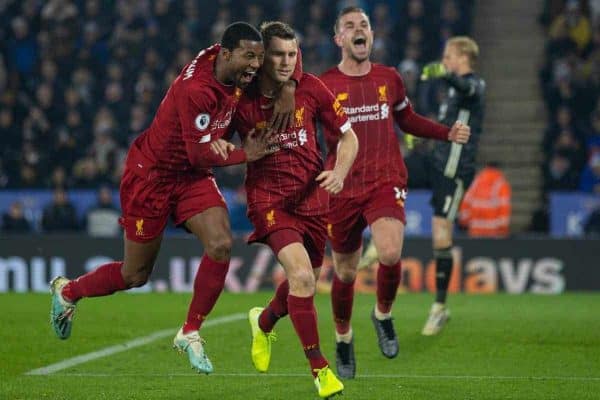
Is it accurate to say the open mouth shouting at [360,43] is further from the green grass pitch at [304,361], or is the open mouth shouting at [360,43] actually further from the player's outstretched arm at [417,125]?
the green grass pitch at [304,361]

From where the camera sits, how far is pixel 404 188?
848cm

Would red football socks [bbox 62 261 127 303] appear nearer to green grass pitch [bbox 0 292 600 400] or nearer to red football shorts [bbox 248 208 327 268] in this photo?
green grass pitch [bbox 0 292 600 400]

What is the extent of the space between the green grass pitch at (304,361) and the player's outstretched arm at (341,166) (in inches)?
48.1

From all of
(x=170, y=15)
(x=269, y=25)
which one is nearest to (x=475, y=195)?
(x=170, y=15)

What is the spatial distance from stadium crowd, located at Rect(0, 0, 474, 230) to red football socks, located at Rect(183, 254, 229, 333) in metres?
9.36

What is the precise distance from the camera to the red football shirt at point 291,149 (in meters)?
7.14

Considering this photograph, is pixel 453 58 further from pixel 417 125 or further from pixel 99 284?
pixel 99 284

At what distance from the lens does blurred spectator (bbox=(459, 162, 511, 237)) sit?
14820mm

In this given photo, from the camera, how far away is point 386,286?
27.4ft

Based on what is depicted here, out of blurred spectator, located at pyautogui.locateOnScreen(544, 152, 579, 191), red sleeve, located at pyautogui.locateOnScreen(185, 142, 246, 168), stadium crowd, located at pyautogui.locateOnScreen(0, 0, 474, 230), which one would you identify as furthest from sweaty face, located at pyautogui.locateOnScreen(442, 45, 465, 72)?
stadium crowd, located at pyautogui.locateOnScreen(0, 0, 474, 230)

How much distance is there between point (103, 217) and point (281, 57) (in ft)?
31.4

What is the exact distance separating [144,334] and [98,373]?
6.77 ft

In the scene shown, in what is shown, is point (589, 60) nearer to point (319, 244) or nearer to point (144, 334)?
point (144, 334)

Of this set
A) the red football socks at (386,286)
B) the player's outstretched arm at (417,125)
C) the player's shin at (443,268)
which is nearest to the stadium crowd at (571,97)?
the player's shin at (443,268)
